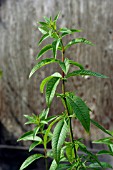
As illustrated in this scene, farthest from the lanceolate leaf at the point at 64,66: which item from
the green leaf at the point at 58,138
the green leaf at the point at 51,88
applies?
the green leaf at the point at 58,138

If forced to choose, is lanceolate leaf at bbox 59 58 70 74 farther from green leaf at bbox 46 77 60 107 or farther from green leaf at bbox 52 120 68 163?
green leaf at bbox 52 120 68 163

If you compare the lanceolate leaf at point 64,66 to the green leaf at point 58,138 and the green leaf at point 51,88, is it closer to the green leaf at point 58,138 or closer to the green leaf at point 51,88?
the green leaf at point 51,88

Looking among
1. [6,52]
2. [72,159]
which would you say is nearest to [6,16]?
[6,52]

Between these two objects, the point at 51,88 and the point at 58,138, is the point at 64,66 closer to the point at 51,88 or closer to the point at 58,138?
the point at 51,88

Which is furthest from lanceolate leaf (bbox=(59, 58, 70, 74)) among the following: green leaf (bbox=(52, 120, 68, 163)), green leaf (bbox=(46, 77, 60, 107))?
green leaf (bbox=(52, 120, 68, 163))

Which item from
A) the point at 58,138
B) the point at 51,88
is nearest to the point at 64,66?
the point at 51,88

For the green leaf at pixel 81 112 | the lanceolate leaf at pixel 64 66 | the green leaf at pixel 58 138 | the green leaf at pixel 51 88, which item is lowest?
the green leaf at pixel 58 138

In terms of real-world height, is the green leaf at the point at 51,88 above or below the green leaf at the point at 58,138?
above

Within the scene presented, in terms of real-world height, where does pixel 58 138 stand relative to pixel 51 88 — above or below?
below
